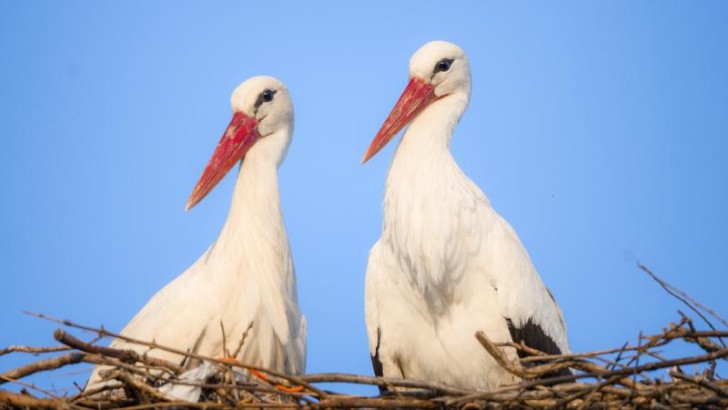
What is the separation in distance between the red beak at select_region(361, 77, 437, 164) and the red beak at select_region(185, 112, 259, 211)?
0.60 meters

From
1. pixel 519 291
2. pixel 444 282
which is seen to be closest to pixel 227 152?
pixel 444 282

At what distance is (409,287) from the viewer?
5414 mm

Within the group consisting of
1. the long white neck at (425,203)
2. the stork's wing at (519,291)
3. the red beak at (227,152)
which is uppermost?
the red beak at (227,152)

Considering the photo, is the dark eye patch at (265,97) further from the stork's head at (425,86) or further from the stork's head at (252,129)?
the stork's head at (425,86)

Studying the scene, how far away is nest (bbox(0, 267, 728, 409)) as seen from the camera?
4.06 meters

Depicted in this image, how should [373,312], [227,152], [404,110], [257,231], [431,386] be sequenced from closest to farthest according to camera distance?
[431,386], [373,312], [257,231], [404,110], [227,152]

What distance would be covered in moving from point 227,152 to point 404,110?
89cm

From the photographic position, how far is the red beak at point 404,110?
582cm

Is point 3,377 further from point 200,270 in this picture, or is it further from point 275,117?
point 275,117

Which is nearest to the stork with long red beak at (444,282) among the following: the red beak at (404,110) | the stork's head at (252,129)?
the red beak at (404,110)

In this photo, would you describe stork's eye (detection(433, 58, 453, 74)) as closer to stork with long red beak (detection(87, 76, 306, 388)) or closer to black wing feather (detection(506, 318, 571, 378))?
stork with long red beak (detection(87, 76, 306, 388))

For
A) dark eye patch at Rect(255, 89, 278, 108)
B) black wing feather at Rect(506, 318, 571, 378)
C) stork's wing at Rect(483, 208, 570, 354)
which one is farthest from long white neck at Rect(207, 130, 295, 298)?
black wing feather at Rect(506, 318, 571, 378)

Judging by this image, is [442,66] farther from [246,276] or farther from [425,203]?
[246,276]

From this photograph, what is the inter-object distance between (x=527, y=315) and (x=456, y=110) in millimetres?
1083
